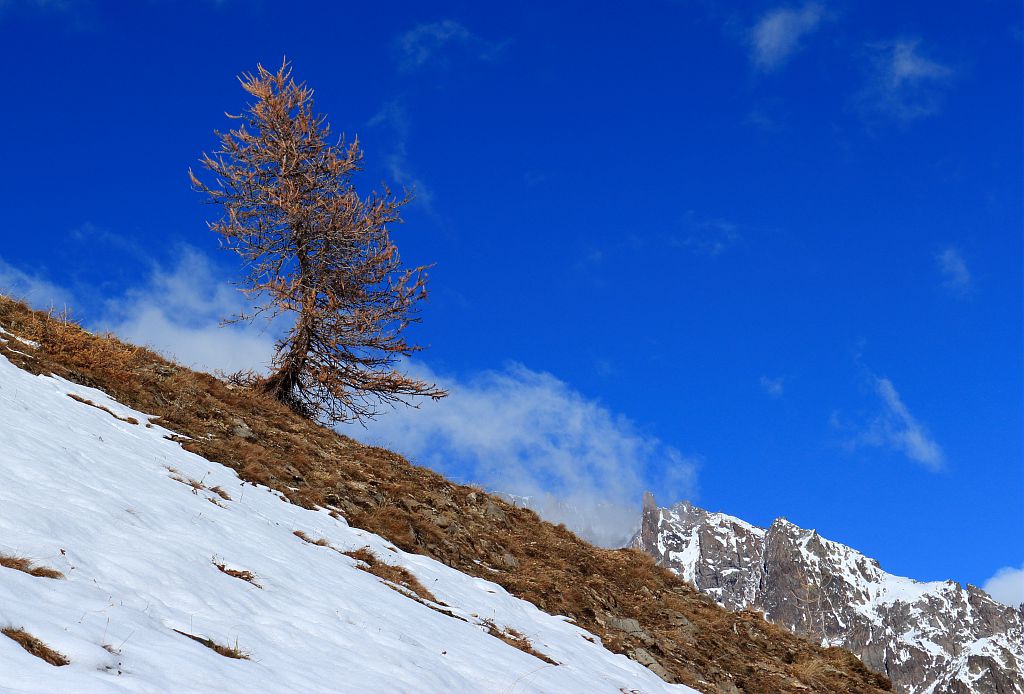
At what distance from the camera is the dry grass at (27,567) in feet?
21.1

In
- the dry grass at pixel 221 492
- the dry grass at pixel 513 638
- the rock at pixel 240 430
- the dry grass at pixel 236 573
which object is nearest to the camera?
the dry grass at pixel 236 573

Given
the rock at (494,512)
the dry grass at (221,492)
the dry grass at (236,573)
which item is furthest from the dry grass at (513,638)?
the rock at (494,512)

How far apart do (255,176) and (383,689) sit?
1922 cm

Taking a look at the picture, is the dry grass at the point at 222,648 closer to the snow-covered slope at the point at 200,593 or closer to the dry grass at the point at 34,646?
the snow-covered slope at the point at 200,593

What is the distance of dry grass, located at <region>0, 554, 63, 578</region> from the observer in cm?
642

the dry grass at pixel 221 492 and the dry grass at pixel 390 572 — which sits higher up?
the dry grass at pixel 221 492

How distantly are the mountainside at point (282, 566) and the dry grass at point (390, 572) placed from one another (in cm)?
4

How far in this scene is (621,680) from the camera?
1202 cm

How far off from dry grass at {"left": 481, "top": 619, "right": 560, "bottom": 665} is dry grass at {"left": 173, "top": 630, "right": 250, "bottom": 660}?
527 cm

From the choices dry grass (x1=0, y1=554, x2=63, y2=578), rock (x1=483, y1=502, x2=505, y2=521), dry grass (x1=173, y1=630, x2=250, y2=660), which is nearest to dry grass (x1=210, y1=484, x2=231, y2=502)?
dry grass (x1=0, y1=554, x2=63, y2=578)

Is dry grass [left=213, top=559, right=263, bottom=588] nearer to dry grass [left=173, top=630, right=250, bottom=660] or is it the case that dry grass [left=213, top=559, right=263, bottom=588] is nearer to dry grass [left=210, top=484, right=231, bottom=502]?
dry grass [left=173, top=630, right=250, bottom=660]

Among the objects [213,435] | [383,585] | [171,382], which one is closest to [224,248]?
[171,382]

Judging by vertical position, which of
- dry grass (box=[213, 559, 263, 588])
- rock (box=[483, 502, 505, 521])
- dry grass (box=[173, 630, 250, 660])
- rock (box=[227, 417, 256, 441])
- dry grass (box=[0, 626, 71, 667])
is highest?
rock (box=[483, 502, 505, 521])

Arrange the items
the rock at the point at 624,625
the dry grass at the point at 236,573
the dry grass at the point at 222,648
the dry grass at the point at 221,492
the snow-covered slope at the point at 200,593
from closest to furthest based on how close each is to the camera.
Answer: the snow-covered slope at the point at 200,593 < the dry grass at the point at 222,648 < the dry grass at the point at 236,573 < the dry grass at the point at 221,492 < the rock at the point at 624,625
